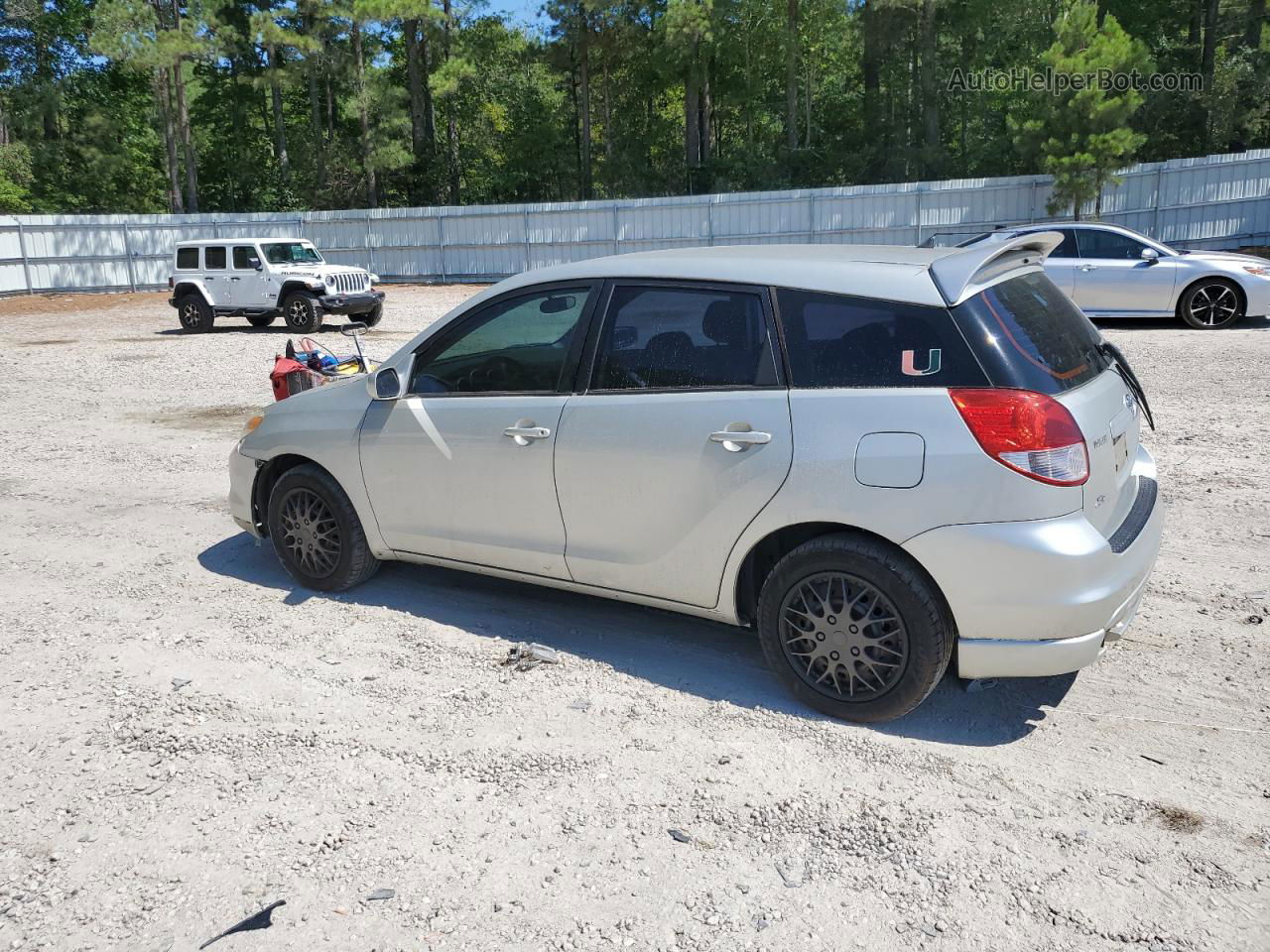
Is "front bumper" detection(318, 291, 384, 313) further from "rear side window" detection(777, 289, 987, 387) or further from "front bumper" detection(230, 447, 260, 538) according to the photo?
"rear side window" detection(777, 289, 987, 387)

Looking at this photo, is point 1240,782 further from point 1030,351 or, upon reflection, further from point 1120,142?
point 1120,142

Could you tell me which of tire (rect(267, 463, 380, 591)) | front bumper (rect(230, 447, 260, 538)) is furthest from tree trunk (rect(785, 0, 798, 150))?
tire (rect(267, 463, 380, 591))

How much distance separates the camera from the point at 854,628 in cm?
391

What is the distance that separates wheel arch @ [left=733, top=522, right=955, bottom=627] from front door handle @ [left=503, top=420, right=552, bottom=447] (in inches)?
40.8

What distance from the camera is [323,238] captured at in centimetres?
3425

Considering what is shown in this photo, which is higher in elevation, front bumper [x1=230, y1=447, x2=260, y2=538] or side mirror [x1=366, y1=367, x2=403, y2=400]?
side mirror [x1=366, y1=367, x2=403, y2=400]

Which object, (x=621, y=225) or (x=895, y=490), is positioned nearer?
(x=895, y=490)

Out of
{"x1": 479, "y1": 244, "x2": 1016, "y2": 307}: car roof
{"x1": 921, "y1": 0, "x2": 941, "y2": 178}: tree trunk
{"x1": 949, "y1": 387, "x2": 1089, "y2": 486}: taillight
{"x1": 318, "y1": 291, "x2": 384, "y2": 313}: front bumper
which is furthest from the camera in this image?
{"x1": 921, "y1": 0, "x2": 941, "y2": 178}: tree trunk

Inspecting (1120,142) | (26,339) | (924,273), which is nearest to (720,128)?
(1120,142)

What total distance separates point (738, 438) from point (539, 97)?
161 feet

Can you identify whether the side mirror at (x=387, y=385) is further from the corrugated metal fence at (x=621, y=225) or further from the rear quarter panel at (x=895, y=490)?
the corrugated metal fence at (x=621, y=225)

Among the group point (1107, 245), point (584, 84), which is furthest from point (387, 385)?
point (584, 84)

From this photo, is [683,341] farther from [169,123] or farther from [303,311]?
[169,123]

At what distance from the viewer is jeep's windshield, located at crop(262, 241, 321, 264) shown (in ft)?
65.8
